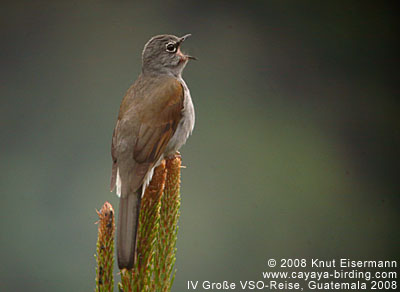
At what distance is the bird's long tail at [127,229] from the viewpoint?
1.72 m

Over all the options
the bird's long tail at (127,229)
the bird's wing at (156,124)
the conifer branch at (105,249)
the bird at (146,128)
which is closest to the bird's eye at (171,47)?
the bird at (146,128)

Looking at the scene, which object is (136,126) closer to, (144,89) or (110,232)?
(144,89)

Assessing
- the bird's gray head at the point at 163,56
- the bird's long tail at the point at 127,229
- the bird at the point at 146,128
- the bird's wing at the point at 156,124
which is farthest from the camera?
the bird's gray head at the point at 163,56

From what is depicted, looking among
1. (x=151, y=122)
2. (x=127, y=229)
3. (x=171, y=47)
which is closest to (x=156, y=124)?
(x=151, y=122)

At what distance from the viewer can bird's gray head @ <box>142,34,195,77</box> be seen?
2.97 metres

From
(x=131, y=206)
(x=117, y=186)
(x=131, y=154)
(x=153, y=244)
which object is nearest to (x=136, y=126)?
(x=131, y=154)

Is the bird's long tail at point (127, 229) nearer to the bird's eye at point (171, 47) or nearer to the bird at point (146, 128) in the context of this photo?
the bird at point (146, 128)

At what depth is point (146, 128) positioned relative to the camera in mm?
2320

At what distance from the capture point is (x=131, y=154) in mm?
2248

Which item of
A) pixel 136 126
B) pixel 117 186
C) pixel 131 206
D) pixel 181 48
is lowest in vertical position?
pixel 131 206

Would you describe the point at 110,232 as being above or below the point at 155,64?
below

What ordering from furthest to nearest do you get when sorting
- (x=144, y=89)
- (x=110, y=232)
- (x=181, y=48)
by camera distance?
1. (x=181, y=48)
2. (x=144, y=89)
3. (x=110, y=232)

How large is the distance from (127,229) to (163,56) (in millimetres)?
1526

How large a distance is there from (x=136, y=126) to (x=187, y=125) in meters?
0.56
